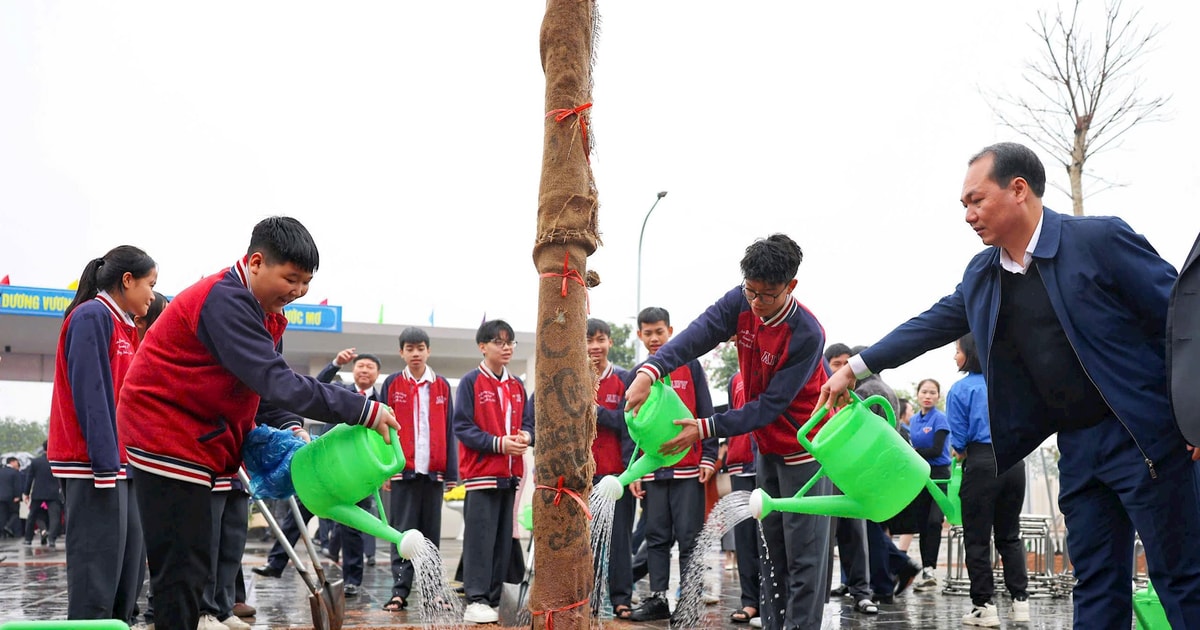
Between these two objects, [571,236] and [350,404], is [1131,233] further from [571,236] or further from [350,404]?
[350,404]

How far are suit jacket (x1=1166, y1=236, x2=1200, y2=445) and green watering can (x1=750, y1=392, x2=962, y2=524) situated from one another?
1.11 meters

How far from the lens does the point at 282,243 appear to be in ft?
11.2

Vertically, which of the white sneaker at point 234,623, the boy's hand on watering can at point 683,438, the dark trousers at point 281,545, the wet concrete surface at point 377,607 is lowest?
the wet concrete surface at point 377,607

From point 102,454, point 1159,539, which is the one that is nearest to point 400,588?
point 102,454

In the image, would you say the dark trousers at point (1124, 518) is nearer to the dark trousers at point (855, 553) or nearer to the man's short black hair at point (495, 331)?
the dark trousers at point (855, 553)

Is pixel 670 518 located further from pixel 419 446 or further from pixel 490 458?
pixel 419 446

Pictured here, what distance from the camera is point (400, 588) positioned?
6.93 metres

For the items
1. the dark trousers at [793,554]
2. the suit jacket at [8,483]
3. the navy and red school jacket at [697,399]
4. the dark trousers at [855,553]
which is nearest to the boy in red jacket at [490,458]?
the navy and red school jacket at [697,399]

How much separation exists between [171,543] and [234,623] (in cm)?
287

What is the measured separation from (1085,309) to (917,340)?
74cm

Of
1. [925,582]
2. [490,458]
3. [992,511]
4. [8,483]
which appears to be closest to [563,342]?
[490,458]

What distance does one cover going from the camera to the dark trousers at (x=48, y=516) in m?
15.7

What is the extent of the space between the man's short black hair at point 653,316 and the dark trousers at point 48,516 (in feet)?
41.9

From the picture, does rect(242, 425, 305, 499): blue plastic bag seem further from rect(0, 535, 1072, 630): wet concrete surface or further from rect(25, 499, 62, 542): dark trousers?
rect(25, 499, 62, 542): dark trousers
